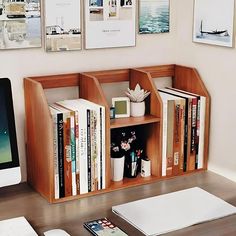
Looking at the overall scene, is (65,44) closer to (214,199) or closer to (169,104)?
(169,104)

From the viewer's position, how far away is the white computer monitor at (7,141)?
1839 millimetres

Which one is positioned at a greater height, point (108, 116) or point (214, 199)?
point (108, 116)

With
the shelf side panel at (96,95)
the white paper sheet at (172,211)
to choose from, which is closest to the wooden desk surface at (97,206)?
the white paper sheet at (172,211)

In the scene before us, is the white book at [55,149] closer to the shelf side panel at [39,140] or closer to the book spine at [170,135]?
the shelf side panel at [39,140]

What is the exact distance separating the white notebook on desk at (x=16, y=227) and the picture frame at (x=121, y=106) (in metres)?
0.61

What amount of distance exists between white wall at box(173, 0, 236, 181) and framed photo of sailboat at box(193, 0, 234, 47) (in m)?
0.03

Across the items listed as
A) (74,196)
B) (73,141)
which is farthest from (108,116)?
(74,196)

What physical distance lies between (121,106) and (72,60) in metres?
0.28

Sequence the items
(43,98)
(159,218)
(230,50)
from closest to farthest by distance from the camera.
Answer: (159,218) < (43,98) < (230,50)

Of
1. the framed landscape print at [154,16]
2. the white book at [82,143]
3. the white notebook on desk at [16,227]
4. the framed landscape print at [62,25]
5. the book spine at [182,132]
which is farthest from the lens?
the framed landscape print at [154,16]

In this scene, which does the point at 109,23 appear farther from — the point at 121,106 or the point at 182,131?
the point at 182,131

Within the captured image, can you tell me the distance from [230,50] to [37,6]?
78cm

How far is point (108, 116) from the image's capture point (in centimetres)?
198

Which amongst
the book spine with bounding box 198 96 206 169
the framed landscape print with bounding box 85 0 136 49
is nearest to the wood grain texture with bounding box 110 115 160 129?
the book spine with bounding box 198 96 206 169
